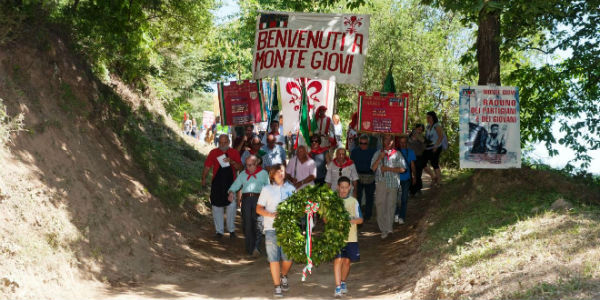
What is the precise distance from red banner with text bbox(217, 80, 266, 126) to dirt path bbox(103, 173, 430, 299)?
11.5 feet

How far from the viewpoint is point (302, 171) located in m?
12.9

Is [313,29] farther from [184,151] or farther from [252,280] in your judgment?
[184,151]

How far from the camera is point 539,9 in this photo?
39.2 ft

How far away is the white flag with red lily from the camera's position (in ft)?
53.6

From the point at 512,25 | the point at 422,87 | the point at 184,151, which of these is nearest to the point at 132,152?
the point at 184,151

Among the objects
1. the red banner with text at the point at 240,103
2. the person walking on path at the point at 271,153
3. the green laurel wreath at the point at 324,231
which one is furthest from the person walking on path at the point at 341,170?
the red banner with text at the point at 240,103

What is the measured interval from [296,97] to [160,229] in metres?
5.61

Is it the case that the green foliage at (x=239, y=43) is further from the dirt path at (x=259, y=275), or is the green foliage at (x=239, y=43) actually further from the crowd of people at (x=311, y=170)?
the dirt path at (x=259, y=275)

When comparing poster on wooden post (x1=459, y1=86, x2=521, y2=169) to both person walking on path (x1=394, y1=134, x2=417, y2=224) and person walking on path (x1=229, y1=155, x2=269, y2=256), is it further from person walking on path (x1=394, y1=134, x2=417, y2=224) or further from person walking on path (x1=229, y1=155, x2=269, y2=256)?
person walking on path (x1=229, y1=155, x2=269, y2=256)

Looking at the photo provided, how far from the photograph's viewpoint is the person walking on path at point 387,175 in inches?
524

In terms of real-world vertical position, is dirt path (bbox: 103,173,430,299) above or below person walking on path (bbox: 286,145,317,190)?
below

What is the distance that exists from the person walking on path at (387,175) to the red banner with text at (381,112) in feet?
4.56

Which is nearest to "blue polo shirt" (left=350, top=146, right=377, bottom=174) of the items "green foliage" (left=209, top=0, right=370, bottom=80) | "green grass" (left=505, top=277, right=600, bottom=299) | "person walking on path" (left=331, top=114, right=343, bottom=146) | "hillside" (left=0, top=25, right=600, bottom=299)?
"hillside" (left=0, top=25, right=600, bottom=299)

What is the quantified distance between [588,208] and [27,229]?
905 cm
